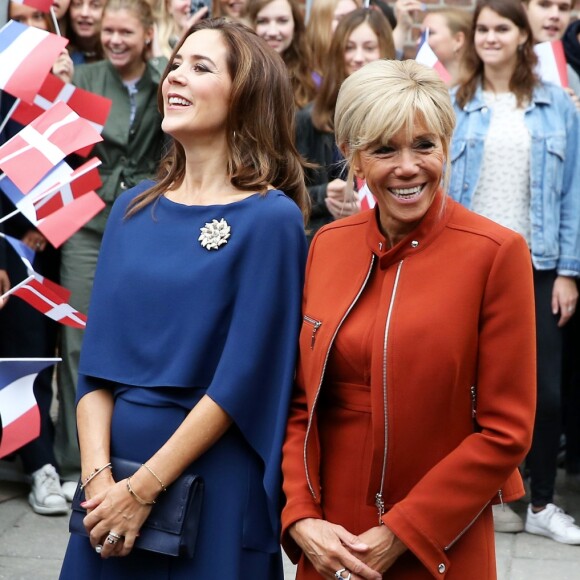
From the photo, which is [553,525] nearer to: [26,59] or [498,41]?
[498,41]

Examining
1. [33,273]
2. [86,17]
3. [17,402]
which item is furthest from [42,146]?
[86,17]

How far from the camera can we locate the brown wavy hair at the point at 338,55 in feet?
16.9

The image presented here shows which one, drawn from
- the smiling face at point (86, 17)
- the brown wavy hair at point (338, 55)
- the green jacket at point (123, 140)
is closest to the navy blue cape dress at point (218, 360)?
the brown wavy hair at point (338, 55)

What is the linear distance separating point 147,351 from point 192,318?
143 millimetres

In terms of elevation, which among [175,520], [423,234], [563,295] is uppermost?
[423,234]

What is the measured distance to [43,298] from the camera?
11.4 feet

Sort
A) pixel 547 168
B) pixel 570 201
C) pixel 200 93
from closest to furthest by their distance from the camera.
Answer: pixel 200 93 → pixel 547 168 → pixel 570 201

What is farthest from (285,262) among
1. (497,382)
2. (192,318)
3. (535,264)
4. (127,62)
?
(127,62)

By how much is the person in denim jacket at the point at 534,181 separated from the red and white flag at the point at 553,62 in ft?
1.23

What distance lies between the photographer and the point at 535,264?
4906mm

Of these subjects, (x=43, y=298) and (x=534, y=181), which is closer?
(x=43, y=298)

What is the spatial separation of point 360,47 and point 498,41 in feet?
2.14

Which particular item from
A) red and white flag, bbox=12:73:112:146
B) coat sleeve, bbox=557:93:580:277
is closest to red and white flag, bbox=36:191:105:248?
red and white flag, bbox=12:73:112:146

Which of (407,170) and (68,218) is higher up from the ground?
(407,170)
